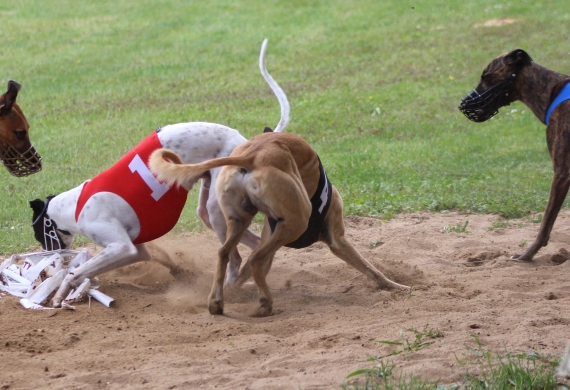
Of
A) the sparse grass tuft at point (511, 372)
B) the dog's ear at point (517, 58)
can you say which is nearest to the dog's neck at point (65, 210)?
the sparse grass tuft at point (511, 372)

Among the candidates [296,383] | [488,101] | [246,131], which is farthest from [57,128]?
[296,383]

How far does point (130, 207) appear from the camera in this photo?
5770 mm

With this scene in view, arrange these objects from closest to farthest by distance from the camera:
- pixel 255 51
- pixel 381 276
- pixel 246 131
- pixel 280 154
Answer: pixel 280 154 < pixel 381 276 < pixel 246 131 < pixel 255 51

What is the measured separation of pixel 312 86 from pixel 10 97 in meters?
9.06

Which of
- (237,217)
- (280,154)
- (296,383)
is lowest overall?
(296,383)

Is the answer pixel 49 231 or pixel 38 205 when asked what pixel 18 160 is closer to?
pixel 38 205

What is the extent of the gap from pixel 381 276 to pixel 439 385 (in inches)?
80.9

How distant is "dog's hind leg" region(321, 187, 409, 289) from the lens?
5660 millimetres

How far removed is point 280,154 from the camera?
5094 mm

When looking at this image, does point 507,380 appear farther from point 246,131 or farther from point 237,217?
point 246,131

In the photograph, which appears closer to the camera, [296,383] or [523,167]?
[296,383]

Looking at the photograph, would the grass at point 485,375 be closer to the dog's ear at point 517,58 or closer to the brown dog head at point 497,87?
the brown dog head at point 497,87

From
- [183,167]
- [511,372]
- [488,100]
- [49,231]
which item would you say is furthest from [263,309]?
[488,100]

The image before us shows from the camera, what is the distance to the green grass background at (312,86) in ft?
29.9
